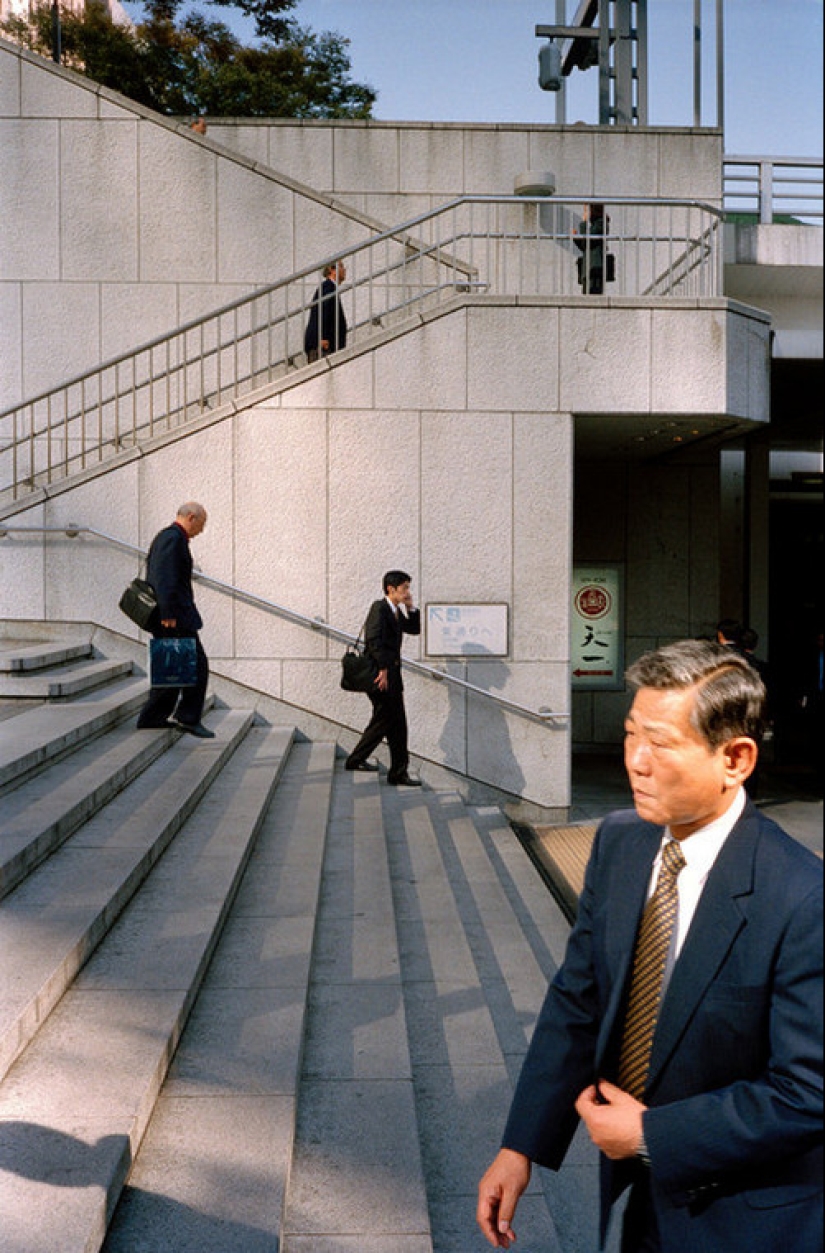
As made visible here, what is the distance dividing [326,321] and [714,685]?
11.5m

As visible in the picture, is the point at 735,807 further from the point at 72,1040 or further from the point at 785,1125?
the point at 72,1040

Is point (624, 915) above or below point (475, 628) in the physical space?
below

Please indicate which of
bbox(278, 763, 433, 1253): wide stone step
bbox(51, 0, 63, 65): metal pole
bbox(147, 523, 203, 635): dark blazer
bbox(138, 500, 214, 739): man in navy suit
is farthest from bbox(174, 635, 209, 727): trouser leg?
bbox(51, 0, 63, 65): metal pole

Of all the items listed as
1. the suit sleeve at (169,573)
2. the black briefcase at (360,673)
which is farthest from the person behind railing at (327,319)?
the suit sleeve at (169,573)

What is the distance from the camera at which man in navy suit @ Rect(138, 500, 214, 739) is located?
30.7 ft

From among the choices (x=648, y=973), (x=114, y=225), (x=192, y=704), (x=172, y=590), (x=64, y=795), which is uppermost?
(x=114, y=225)

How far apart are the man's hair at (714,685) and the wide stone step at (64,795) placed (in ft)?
12.7

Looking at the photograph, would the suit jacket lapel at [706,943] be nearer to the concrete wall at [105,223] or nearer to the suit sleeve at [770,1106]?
the suit sleeve at [770,1106]

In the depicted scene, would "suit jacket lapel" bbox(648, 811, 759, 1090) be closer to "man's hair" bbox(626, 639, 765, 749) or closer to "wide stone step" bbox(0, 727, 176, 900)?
"man's hair" bbox(626, 639, 765, 749)

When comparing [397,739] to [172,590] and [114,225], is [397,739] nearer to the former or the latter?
[172,590]

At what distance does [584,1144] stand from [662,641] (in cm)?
1277

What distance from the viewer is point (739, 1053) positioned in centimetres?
188

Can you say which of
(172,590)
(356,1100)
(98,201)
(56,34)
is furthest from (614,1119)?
(56,34)

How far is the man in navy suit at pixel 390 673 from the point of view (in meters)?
10.5
